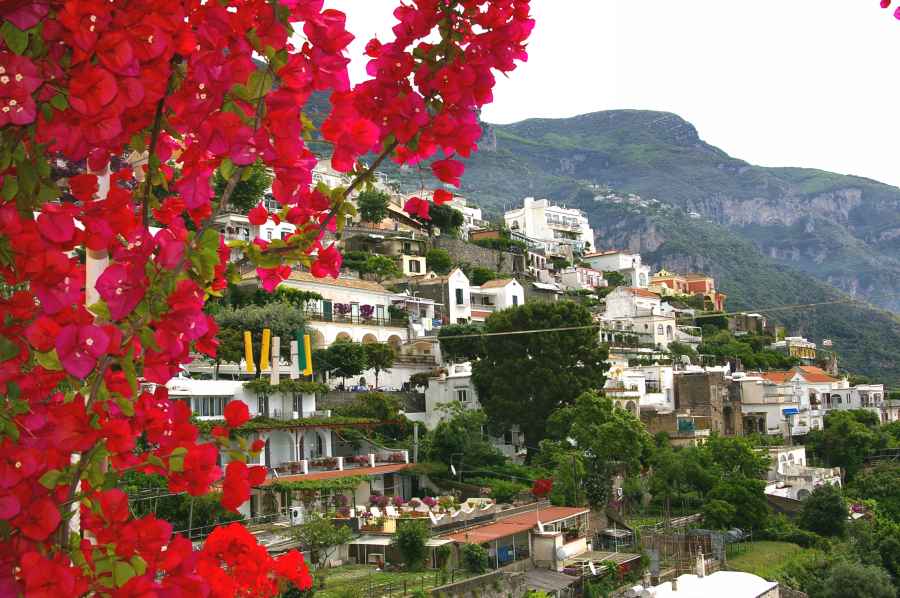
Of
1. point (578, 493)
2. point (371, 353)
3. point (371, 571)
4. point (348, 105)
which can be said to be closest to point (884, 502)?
point (578, 493)

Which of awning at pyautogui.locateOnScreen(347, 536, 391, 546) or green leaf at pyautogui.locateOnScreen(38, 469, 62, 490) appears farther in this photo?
awning at pyautogui.locateOnScreen(347, 536, 391, 546)

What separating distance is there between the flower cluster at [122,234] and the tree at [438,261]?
50405 millimetres

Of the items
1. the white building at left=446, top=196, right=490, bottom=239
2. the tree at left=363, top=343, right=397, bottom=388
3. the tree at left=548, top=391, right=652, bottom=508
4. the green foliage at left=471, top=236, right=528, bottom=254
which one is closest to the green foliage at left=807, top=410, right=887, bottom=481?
the tree at left=548, top=391, right=652, bottom=508

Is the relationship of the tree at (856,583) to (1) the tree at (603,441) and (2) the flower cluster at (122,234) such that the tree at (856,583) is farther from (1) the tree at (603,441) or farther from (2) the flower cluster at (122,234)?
(2) the flower cluster at (122,234)

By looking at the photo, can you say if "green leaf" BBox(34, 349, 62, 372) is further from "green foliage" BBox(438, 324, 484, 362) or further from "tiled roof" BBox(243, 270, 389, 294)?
"green foliage" BBox(438, 324, 484, 362)

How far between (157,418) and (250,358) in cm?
2681

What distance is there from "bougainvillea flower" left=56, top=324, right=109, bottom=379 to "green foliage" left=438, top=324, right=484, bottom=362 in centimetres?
3600

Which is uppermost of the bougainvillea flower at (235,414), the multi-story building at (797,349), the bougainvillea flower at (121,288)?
the bougainvillea flower at (121,288)

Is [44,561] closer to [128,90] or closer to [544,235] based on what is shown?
[128,90]

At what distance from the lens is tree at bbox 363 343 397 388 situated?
3397cm

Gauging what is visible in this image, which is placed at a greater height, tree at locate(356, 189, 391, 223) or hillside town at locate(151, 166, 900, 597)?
tree at locate(356, 189, 391, 223)

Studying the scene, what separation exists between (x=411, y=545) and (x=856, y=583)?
41.1 feet

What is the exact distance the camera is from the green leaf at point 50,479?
191 cm

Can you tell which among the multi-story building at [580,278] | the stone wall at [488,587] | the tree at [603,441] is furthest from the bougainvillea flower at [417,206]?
the multi-story building at [580,278]
